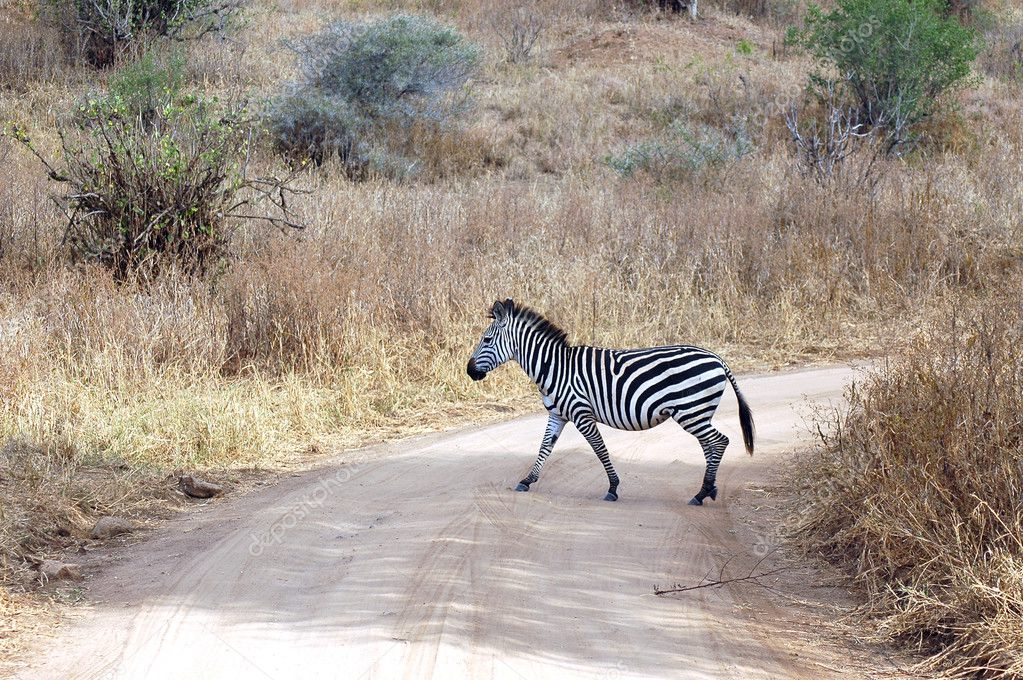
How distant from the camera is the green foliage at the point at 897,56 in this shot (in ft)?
86.1

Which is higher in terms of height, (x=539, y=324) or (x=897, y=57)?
(x=897, y=57)

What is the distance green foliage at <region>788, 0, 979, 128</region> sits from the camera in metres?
26.2

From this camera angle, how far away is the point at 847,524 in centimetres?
745

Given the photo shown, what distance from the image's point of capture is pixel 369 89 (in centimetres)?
2650

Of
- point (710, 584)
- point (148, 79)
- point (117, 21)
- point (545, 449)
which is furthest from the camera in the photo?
point (117, 21)

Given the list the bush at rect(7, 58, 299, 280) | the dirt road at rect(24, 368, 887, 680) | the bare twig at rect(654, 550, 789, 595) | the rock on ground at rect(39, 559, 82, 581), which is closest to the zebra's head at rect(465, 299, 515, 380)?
the dirt road at rect(24, 368, 887, 680)

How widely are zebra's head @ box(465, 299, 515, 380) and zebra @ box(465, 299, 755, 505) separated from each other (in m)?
0.34

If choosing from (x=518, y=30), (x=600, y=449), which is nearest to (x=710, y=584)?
(x=600, y=449)

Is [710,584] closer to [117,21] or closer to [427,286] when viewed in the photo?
[427,286]

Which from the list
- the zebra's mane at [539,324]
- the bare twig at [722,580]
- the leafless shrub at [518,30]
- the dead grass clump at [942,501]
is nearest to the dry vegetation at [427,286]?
the dead grass clump at [942,501]

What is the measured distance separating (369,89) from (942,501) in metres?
22.1

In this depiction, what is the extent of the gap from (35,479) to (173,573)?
1929mm

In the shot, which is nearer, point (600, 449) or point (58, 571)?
point (58, 571)

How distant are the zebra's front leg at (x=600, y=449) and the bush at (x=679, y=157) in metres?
14.1
